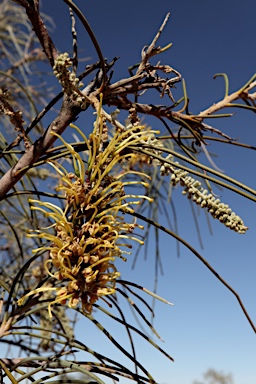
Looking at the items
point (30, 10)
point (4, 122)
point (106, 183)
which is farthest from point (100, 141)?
point (4, 122)

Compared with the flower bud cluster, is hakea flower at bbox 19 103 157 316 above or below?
below

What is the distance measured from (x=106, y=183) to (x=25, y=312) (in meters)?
0.19

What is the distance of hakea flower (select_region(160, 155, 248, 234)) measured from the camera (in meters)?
0.31

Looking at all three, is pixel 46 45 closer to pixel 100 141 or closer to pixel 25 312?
pixel 100 141

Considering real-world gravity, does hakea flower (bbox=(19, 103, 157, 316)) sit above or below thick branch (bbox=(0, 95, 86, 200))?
below

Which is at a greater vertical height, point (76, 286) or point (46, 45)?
point (46, 45)

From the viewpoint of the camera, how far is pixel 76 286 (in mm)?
284

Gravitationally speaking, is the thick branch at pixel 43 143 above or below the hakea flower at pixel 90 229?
above

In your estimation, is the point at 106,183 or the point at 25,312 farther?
the point at 25,312

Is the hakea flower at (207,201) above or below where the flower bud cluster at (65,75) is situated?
below

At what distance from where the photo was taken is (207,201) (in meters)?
0.32

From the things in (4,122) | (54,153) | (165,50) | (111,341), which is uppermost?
(4,122)

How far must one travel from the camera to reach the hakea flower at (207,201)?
0.31 m

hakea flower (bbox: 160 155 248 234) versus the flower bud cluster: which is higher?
the flower bud cluster
